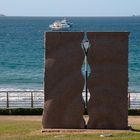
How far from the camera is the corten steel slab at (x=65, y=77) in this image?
18750 millimetres

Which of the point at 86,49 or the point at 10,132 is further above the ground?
the point at 86,49

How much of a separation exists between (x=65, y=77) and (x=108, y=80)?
4.33ft

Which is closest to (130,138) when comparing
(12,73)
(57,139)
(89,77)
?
(57,139)

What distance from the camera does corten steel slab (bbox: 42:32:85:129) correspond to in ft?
61.5

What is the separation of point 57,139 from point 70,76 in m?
3.37

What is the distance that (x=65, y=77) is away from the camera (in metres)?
18.8

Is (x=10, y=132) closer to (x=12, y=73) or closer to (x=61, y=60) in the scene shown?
(x=61, y=60)

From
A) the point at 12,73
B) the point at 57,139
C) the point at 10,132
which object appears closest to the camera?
the point at 57,139

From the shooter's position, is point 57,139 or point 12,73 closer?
point 57,139

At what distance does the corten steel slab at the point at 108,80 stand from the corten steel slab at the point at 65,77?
340mm

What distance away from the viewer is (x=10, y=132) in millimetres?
17875

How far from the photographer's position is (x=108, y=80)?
18.7 metres

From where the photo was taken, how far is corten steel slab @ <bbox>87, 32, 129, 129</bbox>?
18.7 metres

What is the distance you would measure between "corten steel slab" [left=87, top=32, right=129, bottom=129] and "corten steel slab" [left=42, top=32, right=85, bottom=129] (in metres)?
0.34
